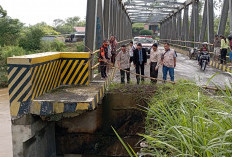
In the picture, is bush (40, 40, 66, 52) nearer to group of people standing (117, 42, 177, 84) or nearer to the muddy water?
the muddy water

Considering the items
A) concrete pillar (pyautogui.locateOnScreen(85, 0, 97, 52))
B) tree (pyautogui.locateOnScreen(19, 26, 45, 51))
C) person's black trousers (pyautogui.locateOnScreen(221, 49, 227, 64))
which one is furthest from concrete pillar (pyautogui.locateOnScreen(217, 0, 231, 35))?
tree (pyautogui.locateOnScreen(19, 26, 45, 51))

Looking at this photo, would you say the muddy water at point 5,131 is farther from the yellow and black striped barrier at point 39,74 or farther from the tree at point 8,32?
the tree at point 8,32

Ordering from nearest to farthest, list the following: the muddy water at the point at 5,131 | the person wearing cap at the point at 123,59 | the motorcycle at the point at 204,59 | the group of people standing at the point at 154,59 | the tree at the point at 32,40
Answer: the muddy water at the point at 5,131 → the group of people standing at the point at 154,59 → the person wearing cap at the point at 123,59 → the motorcycle at the point at 204,59 → the tree at the point at 32,40

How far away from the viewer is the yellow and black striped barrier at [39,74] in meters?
4.70

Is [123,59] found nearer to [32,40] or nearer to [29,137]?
[29,137]

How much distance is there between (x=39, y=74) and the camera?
5.02m

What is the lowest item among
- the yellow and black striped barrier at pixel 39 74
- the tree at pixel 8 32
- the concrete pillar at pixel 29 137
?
the concrete pillar at pixel 29 137

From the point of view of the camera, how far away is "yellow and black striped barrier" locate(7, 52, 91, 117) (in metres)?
4.70

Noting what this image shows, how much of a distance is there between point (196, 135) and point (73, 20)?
131085 mm

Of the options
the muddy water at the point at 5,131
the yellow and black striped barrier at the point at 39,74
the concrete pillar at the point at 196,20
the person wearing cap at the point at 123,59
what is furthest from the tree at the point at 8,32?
the yellow and black striped barrier at the point at 39,74

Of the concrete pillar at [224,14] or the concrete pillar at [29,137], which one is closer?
the concrete pillar at [29,137]

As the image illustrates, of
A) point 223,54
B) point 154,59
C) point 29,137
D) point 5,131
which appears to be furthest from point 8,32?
point 29,137

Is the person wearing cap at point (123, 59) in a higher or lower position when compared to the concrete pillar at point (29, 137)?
higher

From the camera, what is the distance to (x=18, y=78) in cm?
471
